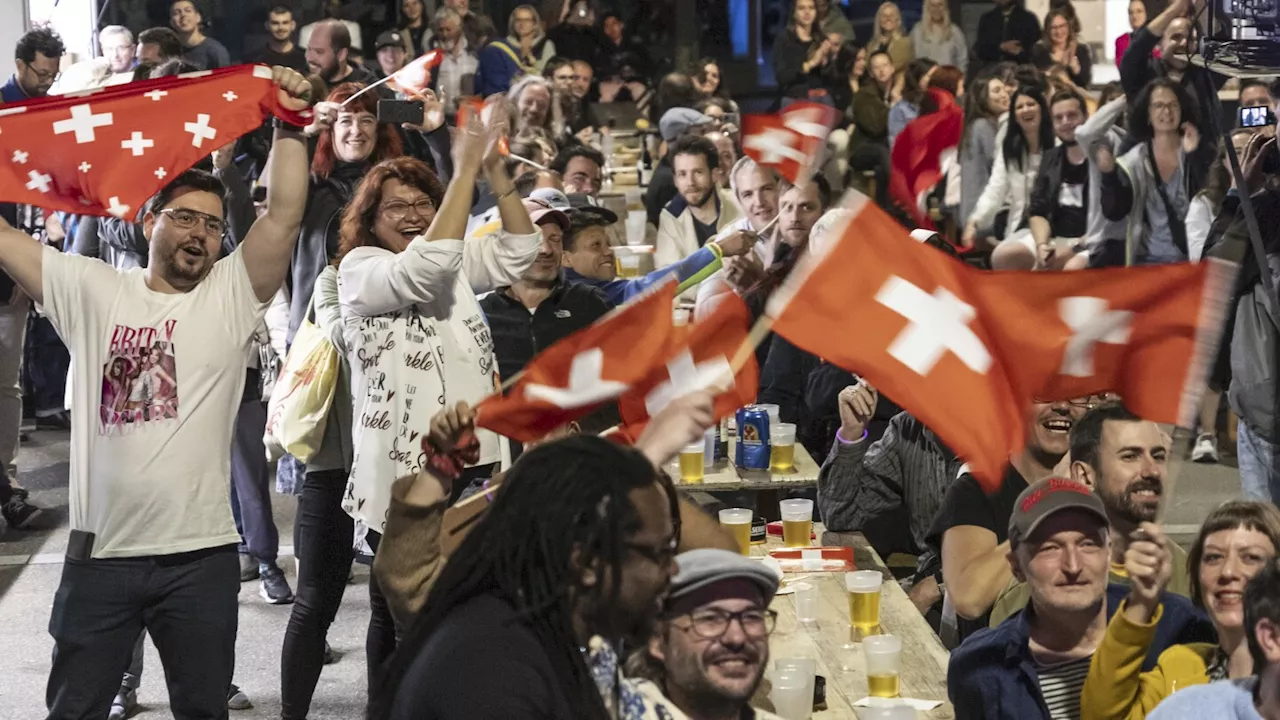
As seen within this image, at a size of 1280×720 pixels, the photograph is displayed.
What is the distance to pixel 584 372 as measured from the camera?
15.0ft

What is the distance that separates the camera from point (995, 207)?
12.8 metres

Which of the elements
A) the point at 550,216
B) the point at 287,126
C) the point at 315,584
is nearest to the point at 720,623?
the point at 287,126

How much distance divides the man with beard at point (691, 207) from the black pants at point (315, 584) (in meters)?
4.38

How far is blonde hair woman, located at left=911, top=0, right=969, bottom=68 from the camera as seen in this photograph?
18125 mm

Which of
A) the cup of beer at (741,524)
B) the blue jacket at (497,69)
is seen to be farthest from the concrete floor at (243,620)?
the blue jacket at (497,69)

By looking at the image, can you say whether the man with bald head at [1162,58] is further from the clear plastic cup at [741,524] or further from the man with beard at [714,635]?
the man with beard at [714,635]

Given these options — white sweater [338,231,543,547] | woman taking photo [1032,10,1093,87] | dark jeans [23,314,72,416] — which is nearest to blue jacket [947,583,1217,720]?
white sweater [338,231,543,547]

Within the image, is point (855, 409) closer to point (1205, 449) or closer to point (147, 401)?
point (147, 401)

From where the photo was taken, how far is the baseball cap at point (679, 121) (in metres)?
13.9

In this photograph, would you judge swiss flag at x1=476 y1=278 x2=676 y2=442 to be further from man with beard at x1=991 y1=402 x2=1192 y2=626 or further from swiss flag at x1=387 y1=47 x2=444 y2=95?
swiss flag at x1=387 y1=47 x2=444 y2=95

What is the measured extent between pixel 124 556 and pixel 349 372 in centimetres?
163

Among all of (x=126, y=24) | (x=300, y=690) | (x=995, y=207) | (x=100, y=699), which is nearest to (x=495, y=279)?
(x=300, y=690)

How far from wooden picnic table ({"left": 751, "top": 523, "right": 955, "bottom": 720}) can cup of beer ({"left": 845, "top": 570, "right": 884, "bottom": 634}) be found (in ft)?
0.15

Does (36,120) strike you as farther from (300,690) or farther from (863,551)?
(863,551)
